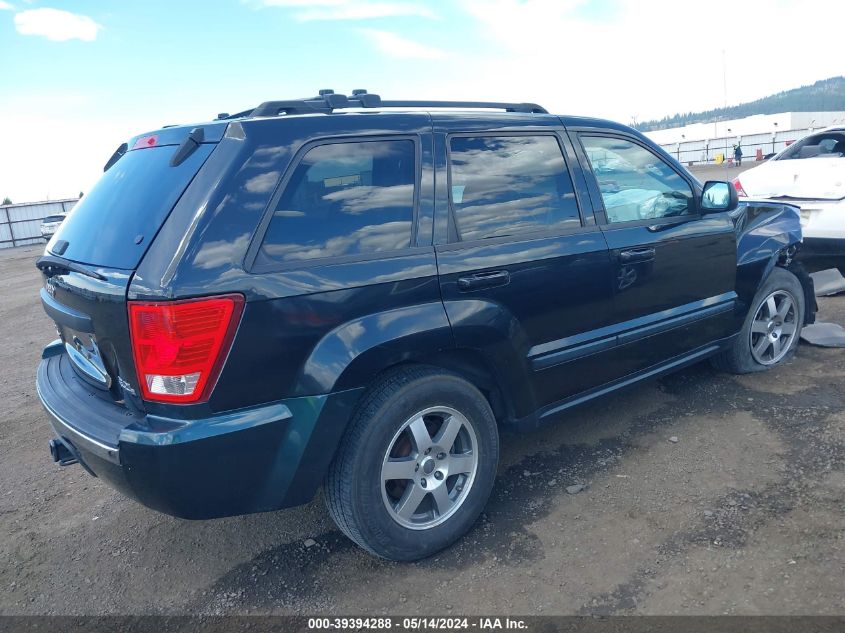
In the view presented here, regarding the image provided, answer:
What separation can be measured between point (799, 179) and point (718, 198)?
3.62 meters

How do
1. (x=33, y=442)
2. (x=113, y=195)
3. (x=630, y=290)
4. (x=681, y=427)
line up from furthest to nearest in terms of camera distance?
1. (x=33, y=442)
2. (x=681, y=427)
3. (x=630, y=290)
4. (x=113, y=195)

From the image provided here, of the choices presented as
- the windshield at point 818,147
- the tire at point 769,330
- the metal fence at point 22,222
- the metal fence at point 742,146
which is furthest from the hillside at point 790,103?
the tire at point 769,330

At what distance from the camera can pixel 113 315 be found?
2361 mm

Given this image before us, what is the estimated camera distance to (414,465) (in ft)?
9.11

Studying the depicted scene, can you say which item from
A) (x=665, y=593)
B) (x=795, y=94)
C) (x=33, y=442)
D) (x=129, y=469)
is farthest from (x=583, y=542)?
(x=795, y=94)

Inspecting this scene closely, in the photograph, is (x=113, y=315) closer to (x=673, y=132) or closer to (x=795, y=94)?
(x=673, y=132)

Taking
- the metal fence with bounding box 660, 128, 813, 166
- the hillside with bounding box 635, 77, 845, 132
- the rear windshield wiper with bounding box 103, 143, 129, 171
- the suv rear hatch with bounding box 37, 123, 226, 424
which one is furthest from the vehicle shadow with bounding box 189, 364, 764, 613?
the hillside with bounding box 635, 77, 845, 132

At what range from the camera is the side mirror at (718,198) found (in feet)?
13.0

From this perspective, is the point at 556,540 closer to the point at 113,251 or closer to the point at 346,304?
the point at 346,304

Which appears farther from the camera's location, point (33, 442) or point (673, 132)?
point (673, 132)

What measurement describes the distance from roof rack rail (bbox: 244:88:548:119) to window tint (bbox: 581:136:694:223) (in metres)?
0.43

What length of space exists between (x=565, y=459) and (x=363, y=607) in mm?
1558

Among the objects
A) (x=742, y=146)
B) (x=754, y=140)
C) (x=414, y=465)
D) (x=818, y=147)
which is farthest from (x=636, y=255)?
(x=742, y=146)

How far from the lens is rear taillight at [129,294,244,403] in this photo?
2230 mm
